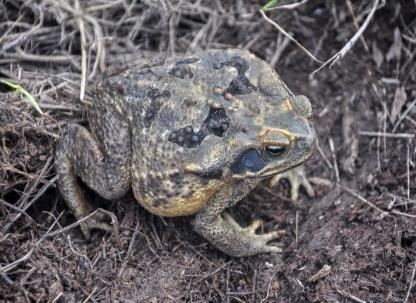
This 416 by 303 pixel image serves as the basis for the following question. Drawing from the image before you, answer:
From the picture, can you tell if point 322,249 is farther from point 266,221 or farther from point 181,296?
point 181,296

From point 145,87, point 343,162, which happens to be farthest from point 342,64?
point 145,87

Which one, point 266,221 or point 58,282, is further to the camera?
point 266,221

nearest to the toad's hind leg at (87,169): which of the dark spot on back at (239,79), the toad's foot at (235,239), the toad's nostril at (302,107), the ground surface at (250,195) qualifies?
the ground surface at (250,195)

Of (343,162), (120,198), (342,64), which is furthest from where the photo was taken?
(342,64)

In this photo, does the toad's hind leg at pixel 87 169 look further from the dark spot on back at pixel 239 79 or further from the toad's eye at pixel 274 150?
the toad's eye at pixel 274 150

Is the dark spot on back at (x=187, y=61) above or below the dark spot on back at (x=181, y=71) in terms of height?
above

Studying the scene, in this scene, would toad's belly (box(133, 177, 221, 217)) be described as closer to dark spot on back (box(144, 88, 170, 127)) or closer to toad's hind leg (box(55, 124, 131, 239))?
toad's hind leg (box(55, 124, 131, 239))

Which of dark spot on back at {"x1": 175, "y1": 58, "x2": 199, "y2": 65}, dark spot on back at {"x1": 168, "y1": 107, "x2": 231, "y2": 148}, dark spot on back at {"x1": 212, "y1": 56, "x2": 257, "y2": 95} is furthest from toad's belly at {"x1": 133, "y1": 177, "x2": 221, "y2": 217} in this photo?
dark spot on back at {"x1": 175, "y1": 58, "x2": 199, "y2": 65}
